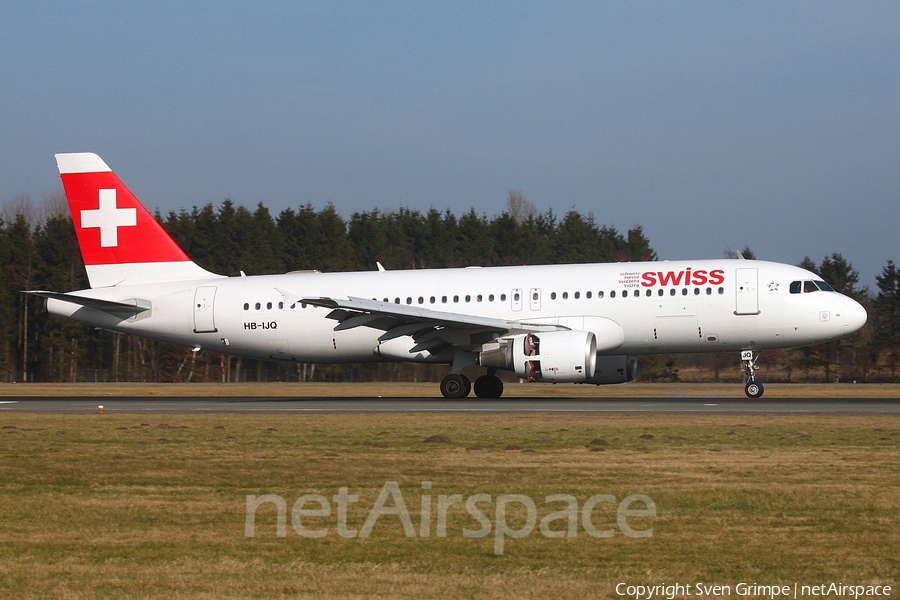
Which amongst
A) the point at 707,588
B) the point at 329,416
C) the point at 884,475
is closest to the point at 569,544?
the point at 707,588

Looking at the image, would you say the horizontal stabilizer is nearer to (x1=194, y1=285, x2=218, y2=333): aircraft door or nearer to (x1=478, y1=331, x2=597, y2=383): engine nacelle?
(x1=194, y1=285, x2=218, y2=333): aircraft door

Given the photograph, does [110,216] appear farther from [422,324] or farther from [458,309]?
[458,309]

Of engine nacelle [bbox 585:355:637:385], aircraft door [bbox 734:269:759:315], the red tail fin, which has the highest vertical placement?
the red tail fin

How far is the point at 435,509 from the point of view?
425 inches

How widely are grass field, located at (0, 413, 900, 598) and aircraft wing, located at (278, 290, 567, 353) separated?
9.40 metres

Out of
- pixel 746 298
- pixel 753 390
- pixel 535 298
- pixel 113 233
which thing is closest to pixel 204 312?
pixel 113 233

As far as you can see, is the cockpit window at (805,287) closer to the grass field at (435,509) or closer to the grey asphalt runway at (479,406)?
the grey asphalt runway at (479,406)

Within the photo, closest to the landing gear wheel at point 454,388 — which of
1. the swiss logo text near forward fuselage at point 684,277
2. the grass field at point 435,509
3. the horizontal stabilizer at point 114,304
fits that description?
the swiss logo text near forward fuselage at point 684,277

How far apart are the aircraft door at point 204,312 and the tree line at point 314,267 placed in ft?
53.2

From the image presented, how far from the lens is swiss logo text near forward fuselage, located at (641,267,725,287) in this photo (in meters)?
29.7

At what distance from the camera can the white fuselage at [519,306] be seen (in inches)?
1162

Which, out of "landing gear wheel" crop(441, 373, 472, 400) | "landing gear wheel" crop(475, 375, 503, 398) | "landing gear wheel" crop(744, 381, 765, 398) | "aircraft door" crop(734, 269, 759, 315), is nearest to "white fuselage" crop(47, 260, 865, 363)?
"aircraft door" crop(734, 269, 759, 315)

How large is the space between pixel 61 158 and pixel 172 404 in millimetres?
10374

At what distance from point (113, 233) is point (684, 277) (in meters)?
18.2
